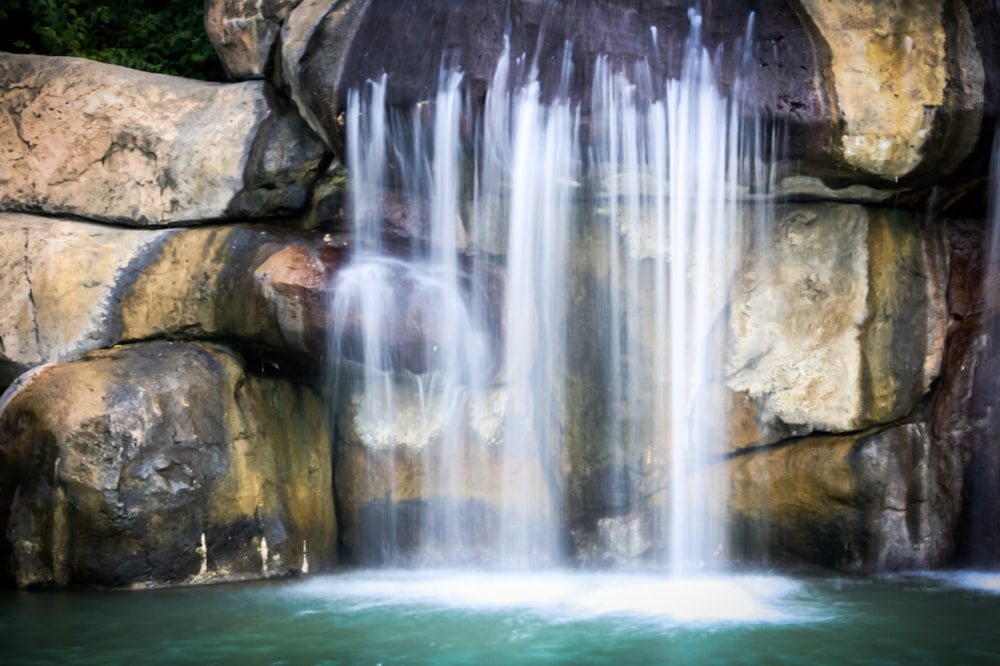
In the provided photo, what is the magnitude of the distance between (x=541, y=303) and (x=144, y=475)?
2.87m

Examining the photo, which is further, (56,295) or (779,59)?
(56,295)

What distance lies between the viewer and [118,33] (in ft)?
37.1

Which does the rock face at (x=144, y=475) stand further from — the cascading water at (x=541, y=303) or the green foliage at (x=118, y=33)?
the green foliage at (x=118, y=33)

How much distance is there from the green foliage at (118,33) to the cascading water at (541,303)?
150 inches

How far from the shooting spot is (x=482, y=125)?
25.3 ft

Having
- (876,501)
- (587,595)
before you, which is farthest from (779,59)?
(587,595)

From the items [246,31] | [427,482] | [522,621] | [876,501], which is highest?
[246,31]

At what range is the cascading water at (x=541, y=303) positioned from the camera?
302 inches

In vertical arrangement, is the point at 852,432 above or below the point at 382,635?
above

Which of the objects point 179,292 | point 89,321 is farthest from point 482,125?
point 89,321

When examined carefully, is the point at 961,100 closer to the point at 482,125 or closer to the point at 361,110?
the point at 482,125

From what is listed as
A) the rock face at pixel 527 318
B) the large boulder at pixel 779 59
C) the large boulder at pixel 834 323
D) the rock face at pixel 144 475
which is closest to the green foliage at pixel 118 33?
the rock face at pixel 527 318

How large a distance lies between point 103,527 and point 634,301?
3.79 metres

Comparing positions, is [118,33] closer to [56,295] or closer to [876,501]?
[56,295]
